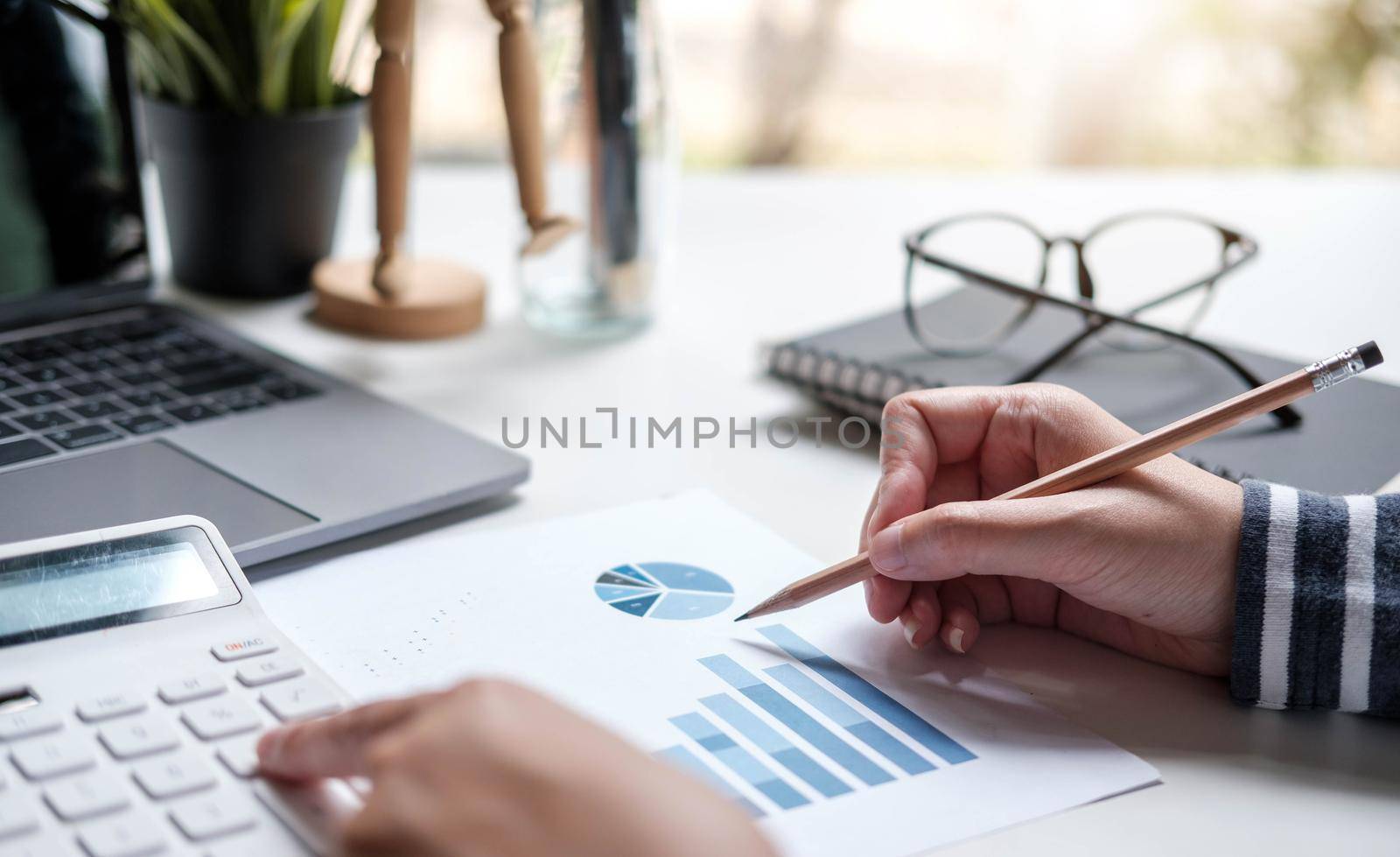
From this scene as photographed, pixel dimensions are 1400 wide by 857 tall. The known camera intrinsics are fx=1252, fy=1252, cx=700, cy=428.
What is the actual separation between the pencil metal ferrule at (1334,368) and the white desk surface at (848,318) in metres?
0.14

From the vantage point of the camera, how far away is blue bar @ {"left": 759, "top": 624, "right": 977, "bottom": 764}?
0.47 meters

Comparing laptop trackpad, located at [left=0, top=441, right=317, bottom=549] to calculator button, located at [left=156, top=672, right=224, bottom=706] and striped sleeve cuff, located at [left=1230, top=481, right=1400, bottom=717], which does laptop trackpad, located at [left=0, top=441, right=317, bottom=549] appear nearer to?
calculator button, located at [left=156, top=672, right=224, bottom=706]

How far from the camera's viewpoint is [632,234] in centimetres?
89

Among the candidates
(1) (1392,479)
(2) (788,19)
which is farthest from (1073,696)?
(2) (788,19)

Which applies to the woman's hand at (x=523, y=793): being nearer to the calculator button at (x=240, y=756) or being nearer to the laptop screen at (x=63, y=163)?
the calculator button at (x=240, y=756)

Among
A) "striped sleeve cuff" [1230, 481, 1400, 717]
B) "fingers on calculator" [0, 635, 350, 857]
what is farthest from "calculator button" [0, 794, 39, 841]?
"striped sleeve cuff" [1230, 481, 1400, 717]

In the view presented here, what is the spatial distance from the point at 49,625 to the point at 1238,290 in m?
0.94

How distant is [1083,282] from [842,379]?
7.6 inches

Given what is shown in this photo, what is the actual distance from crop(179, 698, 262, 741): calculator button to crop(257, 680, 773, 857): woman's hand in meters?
0.08

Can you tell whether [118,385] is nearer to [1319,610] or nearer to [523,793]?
[523,793]

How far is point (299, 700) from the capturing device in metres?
0.43

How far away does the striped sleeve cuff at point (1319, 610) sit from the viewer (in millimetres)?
504

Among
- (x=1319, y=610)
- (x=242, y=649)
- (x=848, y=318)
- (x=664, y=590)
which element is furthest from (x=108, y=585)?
(x=848, y=318)

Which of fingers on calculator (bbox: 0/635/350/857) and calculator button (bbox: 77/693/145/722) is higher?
calculator button (bbox: 77/693/145/722)
